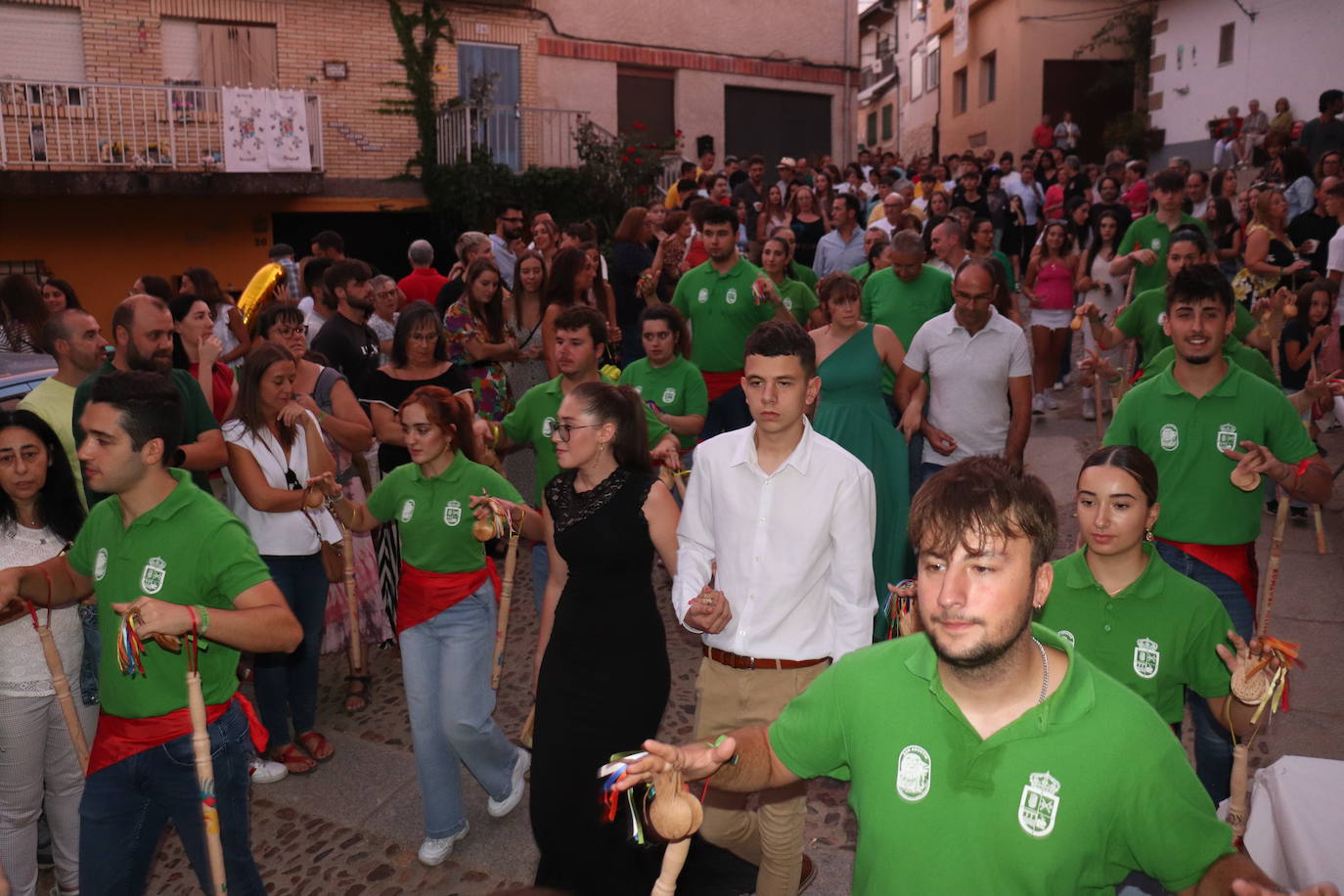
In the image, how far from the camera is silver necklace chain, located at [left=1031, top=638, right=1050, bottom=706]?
245 cm

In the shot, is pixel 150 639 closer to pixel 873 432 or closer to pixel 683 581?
pixel 683 581

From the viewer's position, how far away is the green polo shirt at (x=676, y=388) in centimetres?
726

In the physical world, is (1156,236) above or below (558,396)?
above

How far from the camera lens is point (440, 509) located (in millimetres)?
5434

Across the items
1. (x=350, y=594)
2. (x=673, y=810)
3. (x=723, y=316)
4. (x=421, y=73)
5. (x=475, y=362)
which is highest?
(x=421, y=73)

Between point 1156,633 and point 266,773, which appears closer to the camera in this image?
point 1156,633

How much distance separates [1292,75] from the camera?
2269 cm

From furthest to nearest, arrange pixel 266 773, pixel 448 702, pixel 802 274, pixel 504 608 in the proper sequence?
pixel 802 274, pixel 266 773, pixel 504 608, pixel 448 702

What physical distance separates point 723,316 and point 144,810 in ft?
19.0

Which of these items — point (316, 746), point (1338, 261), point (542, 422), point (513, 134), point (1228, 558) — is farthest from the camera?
point (513, 134)

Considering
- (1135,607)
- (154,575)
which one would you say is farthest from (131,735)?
(1135,607)

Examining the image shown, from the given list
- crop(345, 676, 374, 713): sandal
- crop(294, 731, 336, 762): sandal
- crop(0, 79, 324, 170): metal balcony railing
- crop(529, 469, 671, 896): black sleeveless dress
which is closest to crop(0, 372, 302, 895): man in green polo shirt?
crop(529, 469, 671, 896): black sleeveless dress

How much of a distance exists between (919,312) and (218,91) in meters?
17.2

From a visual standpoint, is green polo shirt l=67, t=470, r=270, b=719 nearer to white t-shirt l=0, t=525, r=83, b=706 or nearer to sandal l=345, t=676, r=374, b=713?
white t-shirt l=0, t=525, r=83, b=706
